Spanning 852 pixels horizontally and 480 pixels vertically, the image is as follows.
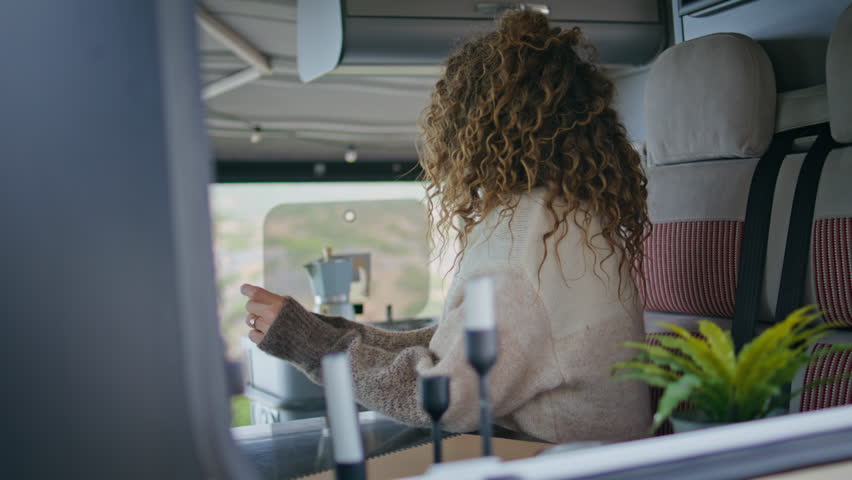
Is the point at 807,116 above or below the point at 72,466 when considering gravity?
above

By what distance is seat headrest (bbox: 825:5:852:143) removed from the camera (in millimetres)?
1507

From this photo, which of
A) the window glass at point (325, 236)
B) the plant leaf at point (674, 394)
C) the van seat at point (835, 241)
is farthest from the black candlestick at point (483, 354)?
the window glass at point (325, 236)

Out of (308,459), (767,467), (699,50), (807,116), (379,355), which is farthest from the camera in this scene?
(699,50)

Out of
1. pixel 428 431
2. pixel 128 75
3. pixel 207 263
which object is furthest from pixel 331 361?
pixel 428 431

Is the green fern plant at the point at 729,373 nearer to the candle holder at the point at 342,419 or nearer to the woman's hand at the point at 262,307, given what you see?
the candle holder at the point at 342,419

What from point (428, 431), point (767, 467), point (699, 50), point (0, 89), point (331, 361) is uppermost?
point (699, 50)

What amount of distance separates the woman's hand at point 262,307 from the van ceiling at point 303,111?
2.67 meters

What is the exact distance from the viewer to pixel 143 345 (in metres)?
0.60

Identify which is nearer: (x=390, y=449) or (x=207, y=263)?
(x=207, y=263)

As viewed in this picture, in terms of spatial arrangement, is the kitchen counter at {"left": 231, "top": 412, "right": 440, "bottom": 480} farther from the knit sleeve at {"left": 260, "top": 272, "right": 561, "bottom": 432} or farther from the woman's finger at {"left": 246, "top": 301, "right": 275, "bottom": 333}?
the woman's finger at {"left": 246, "top": 301, "right": 275, "bottom": 333}

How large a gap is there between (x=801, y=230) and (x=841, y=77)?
0.32m

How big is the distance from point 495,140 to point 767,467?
730 millimetres

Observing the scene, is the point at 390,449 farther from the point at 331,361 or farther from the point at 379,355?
the point at 331,361

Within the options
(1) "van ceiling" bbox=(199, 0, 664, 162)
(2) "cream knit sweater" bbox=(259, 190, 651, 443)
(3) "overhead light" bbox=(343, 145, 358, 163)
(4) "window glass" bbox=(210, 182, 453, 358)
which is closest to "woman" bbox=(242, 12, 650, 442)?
(2) "cream knit sweater" bbox=(259, 190, 651, 443)
